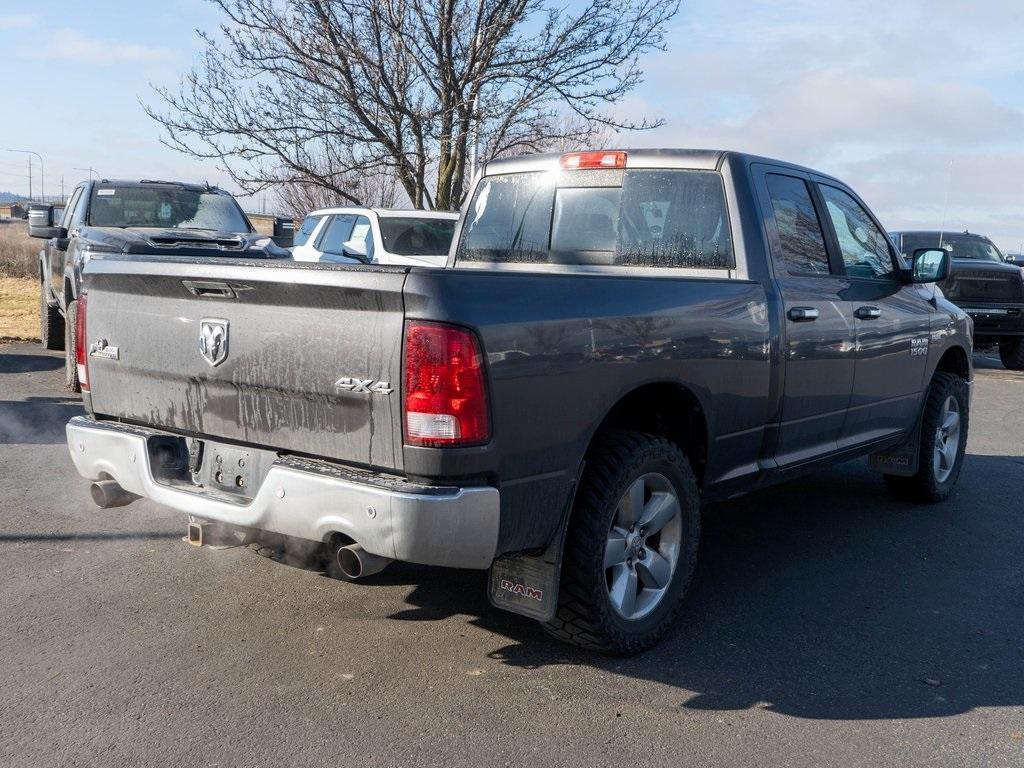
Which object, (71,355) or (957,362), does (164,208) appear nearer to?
(71,355)

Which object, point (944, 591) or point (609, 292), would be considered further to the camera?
point (944, 591)

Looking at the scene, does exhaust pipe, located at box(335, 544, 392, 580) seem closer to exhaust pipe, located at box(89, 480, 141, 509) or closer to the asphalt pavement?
the asphalt pavement

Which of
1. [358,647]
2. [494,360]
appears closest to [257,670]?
[358,647]

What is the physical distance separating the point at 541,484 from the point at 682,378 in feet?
2.93

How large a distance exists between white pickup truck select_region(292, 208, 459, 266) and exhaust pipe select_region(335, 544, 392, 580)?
8141 mm

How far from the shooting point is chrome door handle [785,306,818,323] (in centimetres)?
467

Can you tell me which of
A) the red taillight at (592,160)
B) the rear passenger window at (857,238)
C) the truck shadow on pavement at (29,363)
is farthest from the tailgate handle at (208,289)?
the truck shadow on pavement at (29,363)

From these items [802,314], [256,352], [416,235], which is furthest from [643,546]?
[416,235]

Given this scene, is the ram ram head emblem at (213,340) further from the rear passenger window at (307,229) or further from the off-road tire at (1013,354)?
the off-road tire at (1013,354)

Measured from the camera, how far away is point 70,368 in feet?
28.4

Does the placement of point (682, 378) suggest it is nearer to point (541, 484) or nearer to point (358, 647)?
point (541, 484)

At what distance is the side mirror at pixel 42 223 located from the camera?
9164 millimetres

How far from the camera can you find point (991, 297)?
580 inches

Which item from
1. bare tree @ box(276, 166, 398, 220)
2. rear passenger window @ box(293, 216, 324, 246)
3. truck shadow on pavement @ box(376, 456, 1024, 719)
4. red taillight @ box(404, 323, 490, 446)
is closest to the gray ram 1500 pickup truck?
red taillight @ box(404, 323, 490, 446)
